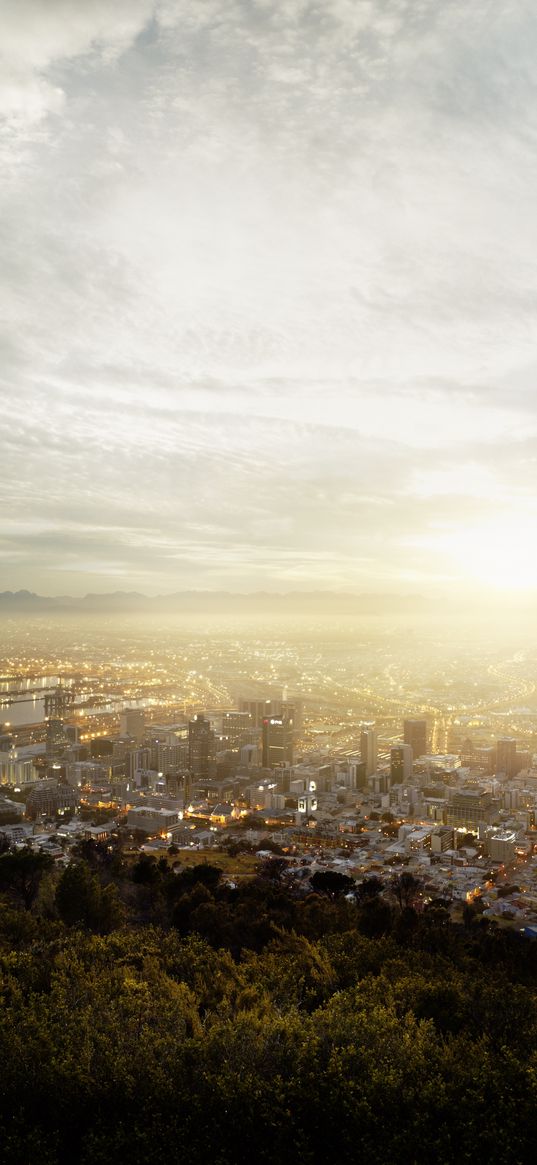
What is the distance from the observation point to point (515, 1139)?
369 cm

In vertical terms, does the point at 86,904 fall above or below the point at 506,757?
above

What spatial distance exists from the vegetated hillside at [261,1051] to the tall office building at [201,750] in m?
17.0

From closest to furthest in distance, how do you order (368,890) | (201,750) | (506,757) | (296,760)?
(368,890) → (201,750) → (506,757) → (296,760)

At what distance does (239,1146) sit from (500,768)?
918 inches

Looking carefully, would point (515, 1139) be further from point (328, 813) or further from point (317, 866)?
point (328, 813)

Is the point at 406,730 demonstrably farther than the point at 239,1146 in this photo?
Yes

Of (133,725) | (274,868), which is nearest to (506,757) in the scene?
(274,868)

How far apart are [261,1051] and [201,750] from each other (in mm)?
21022

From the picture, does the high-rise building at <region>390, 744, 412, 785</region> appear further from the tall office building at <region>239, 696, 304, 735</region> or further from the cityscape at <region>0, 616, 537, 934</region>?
the tall office building at <region>239, 696, 304, 735</region>

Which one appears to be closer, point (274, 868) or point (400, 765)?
point (274, 868)

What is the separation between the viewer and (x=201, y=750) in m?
25.1

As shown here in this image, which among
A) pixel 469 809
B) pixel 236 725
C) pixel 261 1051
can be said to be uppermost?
pixel 261 1051

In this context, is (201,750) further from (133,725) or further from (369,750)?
(133,725)

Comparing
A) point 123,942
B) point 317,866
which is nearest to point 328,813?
point 317,866
